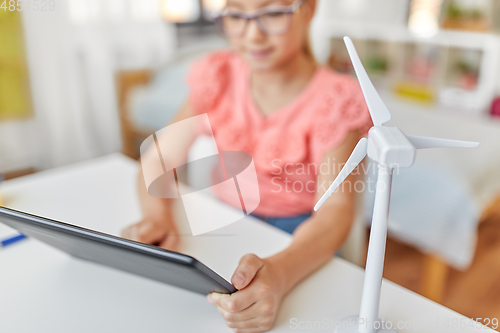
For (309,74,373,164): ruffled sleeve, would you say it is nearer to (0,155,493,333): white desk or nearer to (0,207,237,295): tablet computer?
(0,155,493,333): white desk

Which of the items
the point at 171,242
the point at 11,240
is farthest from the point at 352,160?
the point at 11,240

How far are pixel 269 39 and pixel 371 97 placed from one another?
42 centimetres

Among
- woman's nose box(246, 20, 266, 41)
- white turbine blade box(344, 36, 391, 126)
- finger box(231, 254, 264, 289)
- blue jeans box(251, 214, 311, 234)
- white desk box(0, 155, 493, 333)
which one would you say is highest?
woman's nose box(246, 20, 266, 41)

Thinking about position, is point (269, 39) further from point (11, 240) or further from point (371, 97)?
point (11, 240)

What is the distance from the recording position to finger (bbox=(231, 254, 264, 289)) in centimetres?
47

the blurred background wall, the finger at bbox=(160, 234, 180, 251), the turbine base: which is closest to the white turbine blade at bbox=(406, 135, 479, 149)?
the turbine base

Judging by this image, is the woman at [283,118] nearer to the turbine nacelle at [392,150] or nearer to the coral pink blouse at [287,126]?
the coral pink blouse at [287,126]

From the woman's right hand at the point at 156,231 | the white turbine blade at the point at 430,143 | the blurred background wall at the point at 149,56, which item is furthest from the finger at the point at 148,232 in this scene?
the blurred background wall at the point at 149,56

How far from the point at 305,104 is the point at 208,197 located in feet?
1.46

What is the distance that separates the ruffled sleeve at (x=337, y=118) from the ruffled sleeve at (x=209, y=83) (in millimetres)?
248

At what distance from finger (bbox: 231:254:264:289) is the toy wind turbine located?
0.12 metres

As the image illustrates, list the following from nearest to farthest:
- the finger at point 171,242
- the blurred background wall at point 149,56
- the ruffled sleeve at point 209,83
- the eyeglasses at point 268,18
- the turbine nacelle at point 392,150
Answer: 1. the turbine nacelle at point 392,150
2. the finger at point 171,242
3. the eyeglasses at point 268,18
4. the ruffled sleeve at point 209,83
5. the blurred background wall at point 149,56

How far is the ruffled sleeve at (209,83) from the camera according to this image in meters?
0.98

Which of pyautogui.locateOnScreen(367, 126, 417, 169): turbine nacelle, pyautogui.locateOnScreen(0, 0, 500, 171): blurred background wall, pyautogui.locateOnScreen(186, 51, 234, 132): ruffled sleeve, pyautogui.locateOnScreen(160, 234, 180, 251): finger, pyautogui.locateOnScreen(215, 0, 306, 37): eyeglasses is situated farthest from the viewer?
pyautogui.locateOnScreen(0, 0, 500, 171): blurred background wall
